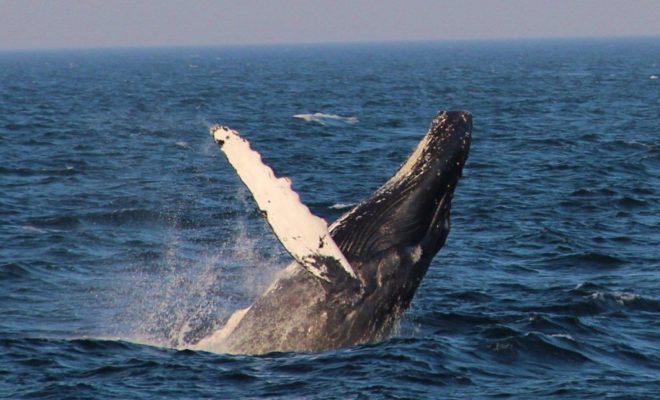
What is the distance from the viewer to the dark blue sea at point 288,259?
46.7 feet

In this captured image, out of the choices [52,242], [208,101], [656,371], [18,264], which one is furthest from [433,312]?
[208,101]

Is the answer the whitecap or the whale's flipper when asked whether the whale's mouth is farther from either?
the whitecap

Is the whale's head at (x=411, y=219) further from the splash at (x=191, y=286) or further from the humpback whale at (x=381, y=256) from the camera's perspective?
the splash at (x=191, y=286)

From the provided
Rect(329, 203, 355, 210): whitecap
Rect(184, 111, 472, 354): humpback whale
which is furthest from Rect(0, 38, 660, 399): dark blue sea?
Rect(184, 111, 472, 354): humpback whale

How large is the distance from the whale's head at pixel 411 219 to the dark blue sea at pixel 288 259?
125 centimetres

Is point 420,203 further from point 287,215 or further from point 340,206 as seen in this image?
point 340,206

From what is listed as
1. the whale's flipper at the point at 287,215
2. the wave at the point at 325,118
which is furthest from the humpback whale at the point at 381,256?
the wave at the point at 325,118

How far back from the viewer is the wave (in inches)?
2206

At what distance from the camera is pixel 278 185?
12.6 meters

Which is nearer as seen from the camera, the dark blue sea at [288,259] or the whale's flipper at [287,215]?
the whale's flipper at [287,215]

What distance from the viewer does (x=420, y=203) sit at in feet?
43.7

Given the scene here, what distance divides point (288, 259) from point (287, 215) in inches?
447

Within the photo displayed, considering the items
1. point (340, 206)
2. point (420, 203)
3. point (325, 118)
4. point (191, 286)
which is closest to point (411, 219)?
point (420, 203)

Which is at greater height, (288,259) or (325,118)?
(288,259)
